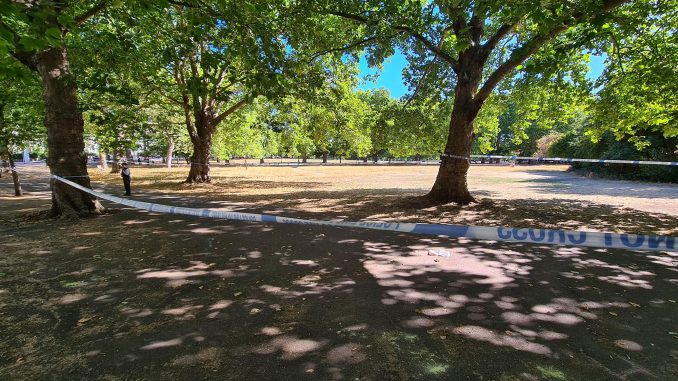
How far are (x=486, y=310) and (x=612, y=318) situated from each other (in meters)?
1.27

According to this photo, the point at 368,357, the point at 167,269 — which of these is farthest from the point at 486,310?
the point at 167,269

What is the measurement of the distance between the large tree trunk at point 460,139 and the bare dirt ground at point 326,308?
4.31 meters

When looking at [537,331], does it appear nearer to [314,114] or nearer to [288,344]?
[288,344]

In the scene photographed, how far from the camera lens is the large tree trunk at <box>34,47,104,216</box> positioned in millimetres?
7875

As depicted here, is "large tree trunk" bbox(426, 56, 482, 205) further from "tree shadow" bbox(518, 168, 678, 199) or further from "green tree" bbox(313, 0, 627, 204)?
"tree shadow" bbox(518, 168, 678, 199)

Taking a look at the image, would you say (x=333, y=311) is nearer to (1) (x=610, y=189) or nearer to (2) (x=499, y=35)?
(2) (x=499, y=35)

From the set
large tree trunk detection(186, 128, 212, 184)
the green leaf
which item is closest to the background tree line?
the green leaf

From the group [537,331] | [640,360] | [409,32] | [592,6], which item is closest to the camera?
[640,360]

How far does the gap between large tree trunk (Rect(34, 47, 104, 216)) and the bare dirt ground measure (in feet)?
5.56

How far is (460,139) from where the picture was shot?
404 inches

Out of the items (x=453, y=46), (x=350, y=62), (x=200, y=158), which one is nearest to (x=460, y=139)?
(x=453, y=46)

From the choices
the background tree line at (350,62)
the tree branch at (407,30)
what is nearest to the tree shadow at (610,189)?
the background tree line at (350,62)

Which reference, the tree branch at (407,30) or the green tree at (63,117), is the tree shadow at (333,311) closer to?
the green tree at (63,117)

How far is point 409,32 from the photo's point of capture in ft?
30.0
